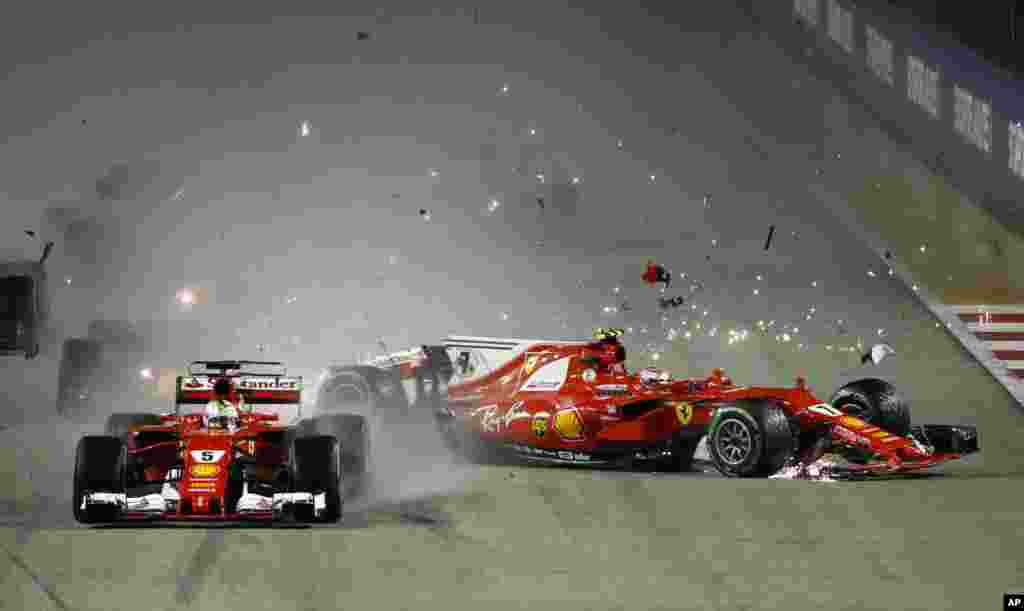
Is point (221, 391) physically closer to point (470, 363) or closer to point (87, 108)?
point (470, 363)

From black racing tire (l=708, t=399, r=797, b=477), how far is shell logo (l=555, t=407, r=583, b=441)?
2058mm

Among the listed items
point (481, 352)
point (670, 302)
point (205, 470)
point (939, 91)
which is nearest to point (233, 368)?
point (205, 470)

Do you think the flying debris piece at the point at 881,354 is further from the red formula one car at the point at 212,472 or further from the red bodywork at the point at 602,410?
the red formula one car at the point at 212,472

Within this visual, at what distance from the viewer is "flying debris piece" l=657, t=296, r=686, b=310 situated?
3228cm

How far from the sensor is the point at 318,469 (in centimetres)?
1369

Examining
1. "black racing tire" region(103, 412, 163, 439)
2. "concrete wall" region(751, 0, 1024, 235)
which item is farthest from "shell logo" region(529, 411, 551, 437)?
"concrete wall" region(751, 0, 1024, 235)

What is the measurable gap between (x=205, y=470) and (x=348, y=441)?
2422 mm

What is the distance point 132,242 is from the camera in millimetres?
33562

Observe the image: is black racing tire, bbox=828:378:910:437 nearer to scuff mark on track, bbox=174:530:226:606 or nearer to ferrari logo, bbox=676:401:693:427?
ferrari logo, bbox=676:401:693:427

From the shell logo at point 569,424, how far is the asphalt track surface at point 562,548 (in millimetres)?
441

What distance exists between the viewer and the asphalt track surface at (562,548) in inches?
452

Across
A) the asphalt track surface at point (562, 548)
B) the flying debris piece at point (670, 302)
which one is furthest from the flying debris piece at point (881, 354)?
the asphalt track surface at point (562, 548)

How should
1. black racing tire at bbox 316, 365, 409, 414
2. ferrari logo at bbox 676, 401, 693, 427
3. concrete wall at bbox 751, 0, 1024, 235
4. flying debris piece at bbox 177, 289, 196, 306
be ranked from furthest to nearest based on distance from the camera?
flying debris piece at bbox 177, 289, 196, 306, concrete wall at bbox 751, 0, 1024, 235, black racing tire at bbox 316, 365, 409, 414, ferrari logo at bbox 676, 401, 693, 427

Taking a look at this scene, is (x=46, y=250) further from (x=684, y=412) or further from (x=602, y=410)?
(x=684, y=412)
